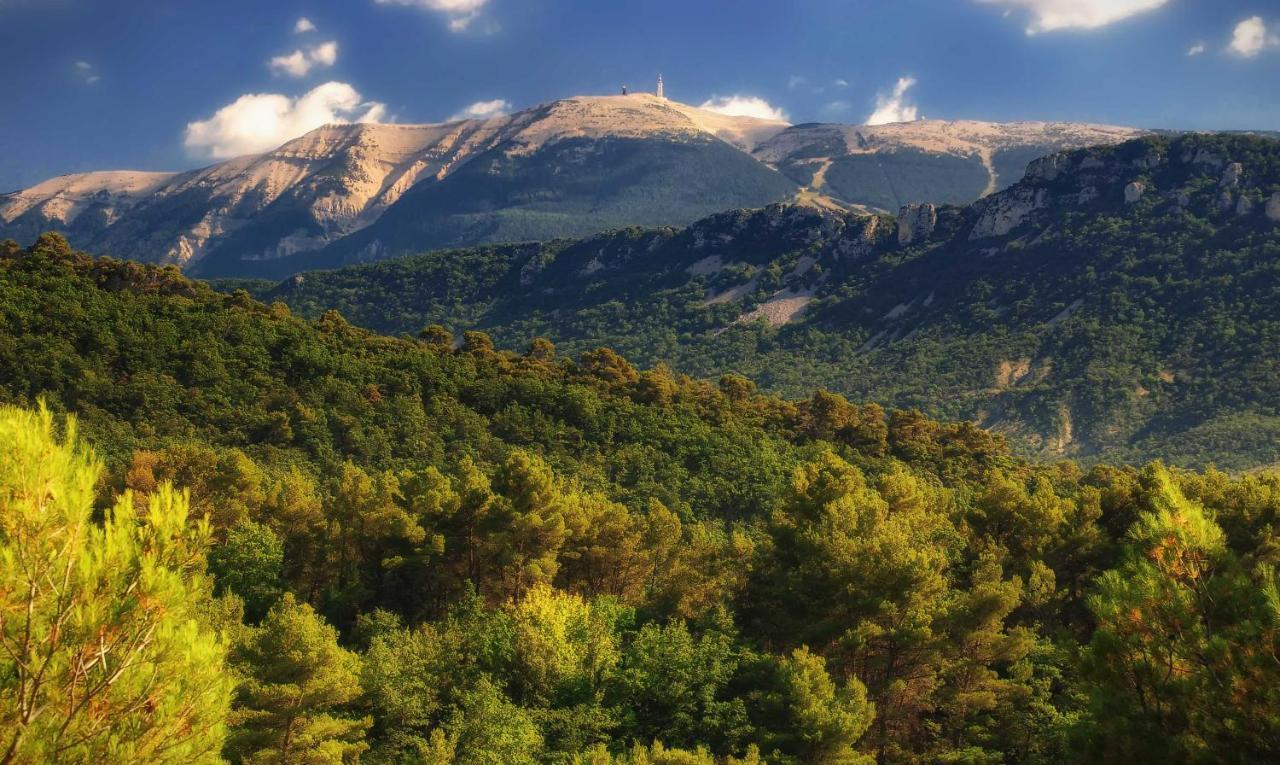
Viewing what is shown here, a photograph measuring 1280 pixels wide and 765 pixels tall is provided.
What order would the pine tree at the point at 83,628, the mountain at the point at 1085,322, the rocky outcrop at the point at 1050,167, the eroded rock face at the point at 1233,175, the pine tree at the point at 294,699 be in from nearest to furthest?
the pine tree at the point at 83,628
the pine tree at the point at 294,699
the mountain at the point at 1085,322
the eroded rock face at the point at 1233,175
the rocky outcrop at the point at 1050,167

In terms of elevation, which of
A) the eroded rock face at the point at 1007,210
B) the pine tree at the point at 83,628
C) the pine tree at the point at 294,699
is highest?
the eroded rock face at the point at 1007,210

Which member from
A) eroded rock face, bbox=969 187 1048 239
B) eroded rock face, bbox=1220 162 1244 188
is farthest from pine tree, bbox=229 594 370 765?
eroded rock face, bbox=969 187 1048 239

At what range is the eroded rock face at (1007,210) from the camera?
600ft

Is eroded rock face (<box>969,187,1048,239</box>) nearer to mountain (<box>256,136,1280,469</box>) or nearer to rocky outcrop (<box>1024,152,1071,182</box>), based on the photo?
mountain (<box>256,136,1280,469</box>)

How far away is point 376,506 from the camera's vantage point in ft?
124

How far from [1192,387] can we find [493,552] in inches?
4592

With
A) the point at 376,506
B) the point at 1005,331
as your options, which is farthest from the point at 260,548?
the point at 1005,331

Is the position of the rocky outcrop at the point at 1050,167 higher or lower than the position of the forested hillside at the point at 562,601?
higher

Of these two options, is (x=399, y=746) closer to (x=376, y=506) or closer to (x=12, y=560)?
(x=376, y=506)

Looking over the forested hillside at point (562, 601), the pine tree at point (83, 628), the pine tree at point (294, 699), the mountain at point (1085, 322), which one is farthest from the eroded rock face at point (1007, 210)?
the pine tree at point (83, 628)

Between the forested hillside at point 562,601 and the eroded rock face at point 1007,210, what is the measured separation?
144m

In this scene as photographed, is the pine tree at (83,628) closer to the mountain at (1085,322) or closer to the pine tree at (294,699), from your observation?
the pine tree at (294,699)

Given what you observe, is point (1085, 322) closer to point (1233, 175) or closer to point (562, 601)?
point (1233, 175)

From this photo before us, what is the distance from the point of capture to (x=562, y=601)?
29922mm
